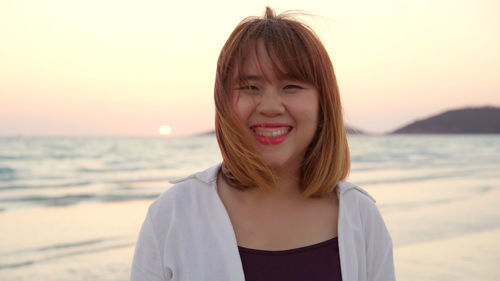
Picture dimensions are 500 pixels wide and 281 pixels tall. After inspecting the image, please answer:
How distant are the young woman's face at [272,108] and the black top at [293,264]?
1.21ft

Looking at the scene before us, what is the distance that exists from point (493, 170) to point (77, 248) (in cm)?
1618

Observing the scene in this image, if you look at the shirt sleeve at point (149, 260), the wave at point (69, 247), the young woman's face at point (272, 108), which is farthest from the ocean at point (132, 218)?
the shirt sleeve at point (149, 260)

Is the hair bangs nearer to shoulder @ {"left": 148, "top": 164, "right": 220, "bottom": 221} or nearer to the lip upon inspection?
the lip

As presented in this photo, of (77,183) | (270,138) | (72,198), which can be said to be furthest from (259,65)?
(77,183)

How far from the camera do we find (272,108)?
2.01 metres

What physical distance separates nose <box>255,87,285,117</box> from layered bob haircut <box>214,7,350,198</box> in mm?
76

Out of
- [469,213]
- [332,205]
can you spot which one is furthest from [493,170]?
[332,205]

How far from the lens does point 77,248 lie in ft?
25.0

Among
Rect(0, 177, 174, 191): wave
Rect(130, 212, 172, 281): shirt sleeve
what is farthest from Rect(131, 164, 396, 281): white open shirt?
Rect(0, 177, 174, 191): wave

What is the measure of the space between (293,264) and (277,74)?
762 millimetres

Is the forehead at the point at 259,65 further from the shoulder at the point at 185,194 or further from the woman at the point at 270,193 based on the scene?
the shoulder at the point at 185,194

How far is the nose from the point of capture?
2.02m

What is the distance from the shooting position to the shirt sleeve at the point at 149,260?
2004mm

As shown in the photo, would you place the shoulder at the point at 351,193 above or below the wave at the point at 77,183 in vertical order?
above
